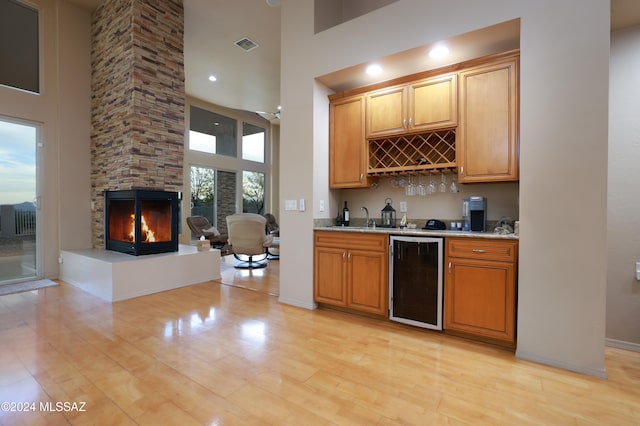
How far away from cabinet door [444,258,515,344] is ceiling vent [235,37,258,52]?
4.84 metres

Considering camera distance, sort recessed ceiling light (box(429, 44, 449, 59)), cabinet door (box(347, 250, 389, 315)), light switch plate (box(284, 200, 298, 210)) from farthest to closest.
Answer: light switch plate (box(284, 200, 298, 210)) → cabinet door (box(347, 250, 389, 315)) → recessed ceiling light (box(429, 44, 449, 59))

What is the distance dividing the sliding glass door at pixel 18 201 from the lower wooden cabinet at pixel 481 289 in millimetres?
5701

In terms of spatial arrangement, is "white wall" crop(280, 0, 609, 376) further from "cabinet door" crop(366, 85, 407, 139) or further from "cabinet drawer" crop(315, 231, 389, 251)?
"cabinet drawer" crop(315, 231, 389, 251)

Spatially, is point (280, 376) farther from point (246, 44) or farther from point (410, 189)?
point (246, 44)

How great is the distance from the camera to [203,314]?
3.29 meters

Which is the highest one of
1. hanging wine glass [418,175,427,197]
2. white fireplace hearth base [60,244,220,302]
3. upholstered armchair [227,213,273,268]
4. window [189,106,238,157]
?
window [189,106,238,157]

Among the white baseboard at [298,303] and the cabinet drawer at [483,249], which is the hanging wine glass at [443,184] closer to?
the cabinet drawer at [483,249]

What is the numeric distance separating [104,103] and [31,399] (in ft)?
14.0

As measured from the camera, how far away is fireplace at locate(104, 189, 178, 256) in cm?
411

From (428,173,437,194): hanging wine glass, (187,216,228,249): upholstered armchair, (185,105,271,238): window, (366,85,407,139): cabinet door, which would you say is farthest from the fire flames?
(185,105,271,238): window

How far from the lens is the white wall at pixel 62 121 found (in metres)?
4.49

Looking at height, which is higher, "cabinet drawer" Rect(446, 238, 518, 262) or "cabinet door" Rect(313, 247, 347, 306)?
"cabinet drawer" Rect(446, 238, 518, 262)

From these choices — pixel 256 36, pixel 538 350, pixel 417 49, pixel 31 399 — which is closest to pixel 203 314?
pixel 31 399

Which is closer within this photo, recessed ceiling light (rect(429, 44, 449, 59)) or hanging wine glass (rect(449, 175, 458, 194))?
recessed ceiling light (rect(429, 44, 449, 59))
